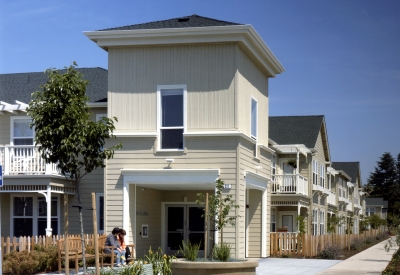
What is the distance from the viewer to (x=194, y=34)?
2439 cm

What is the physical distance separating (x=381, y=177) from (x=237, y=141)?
122 meters

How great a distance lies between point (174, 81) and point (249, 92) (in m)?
3.28

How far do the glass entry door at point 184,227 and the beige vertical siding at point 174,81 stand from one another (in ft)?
18.1

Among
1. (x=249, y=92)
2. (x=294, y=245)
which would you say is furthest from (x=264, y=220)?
(x=249, y=92)

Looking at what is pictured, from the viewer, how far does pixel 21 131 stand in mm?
29250

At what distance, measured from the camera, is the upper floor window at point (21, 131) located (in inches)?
1146

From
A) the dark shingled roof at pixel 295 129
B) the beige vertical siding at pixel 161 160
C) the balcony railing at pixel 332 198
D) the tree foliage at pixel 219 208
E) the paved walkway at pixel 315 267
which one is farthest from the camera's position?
the balcony railing at pixel 332 198

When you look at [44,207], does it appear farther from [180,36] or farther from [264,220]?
[180,36]

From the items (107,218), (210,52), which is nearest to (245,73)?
(210,52)

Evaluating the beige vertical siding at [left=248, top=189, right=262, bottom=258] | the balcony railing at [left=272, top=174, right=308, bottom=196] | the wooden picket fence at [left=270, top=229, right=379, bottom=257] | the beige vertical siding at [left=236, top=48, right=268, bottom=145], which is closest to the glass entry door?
the beige vertical siding at [left=248, top=189, right=262, bottom=258]

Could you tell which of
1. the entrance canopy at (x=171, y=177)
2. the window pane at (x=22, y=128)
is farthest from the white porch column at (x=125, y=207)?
the window pane at (x=22, y=128)

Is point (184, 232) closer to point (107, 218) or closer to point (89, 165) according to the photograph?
point (107, 218)

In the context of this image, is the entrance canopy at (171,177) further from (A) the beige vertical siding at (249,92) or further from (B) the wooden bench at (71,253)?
(B) the wooden bench at (71,253)

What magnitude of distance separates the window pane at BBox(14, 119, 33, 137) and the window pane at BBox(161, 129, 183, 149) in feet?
23.0
